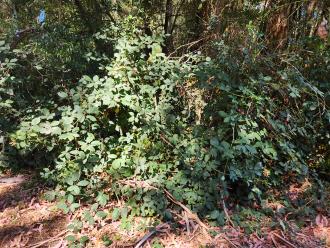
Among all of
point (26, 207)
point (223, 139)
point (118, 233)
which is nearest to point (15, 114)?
point (26, 207)

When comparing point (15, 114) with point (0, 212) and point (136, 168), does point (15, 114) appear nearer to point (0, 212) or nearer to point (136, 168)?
point (0, 212)

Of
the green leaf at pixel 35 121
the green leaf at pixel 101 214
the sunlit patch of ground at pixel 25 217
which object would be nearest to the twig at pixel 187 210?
the green leaf at pixel 101 214

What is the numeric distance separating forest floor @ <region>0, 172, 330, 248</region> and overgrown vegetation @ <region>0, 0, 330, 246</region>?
108 millimetres

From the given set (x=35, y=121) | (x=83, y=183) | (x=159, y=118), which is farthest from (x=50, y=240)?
(x=159, y=118)

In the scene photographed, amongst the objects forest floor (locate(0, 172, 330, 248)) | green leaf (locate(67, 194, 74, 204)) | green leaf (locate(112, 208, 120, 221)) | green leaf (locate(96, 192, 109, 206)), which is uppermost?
green leaf (locate(67, 194, 74, 204))

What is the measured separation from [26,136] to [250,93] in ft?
6.48

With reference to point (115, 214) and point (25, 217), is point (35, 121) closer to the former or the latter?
point (25, 217)

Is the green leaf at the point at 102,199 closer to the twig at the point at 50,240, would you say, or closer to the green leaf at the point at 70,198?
the green leaf at the point at 70,198

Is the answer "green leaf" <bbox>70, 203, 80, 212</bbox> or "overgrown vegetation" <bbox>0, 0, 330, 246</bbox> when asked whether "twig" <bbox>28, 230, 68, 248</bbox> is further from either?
"green leaf" <bbox>70, 203, 80, 212</bbox>

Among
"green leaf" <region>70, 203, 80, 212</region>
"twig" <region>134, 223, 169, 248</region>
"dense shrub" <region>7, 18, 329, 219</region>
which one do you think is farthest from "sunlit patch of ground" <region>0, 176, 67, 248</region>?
"twig" <region>134, 223, 169, 248</region>

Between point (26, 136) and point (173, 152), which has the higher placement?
point (26, 136)

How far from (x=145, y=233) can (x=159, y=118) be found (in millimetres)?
1019

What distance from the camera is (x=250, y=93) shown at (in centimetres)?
301

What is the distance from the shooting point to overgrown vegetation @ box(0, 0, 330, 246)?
9.75 ft
